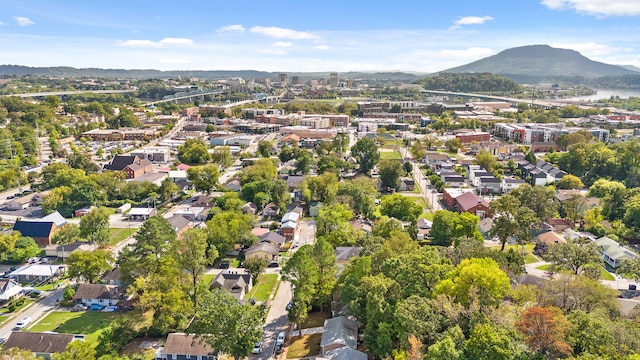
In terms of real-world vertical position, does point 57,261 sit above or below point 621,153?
below

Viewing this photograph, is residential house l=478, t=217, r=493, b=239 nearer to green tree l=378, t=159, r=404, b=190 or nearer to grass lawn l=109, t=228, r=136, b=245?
green tree l=378, t=159, r=404, b=190

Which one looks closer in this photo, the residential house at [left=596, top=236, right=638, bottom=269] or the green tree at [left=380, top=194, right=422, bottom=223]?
A: the residential house at [left=596, top=236, right=638, bottom=269]

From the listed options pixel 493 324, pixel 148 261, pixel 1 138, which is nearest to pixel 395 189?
pixel 148 261

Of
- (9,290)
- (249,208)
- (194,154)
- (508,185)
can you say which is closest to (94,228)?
(9,290)

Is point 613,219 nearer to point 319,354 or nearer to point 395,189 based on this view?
point 395,189

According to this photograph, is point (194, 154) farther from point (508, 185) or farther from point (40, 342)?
point (40, 342)

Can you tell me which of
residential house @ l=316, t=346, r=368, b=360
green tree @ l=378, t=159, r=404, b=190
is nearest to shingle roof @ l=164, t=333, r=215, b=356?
residential house @ l=316, t=346, r=368, b=360
